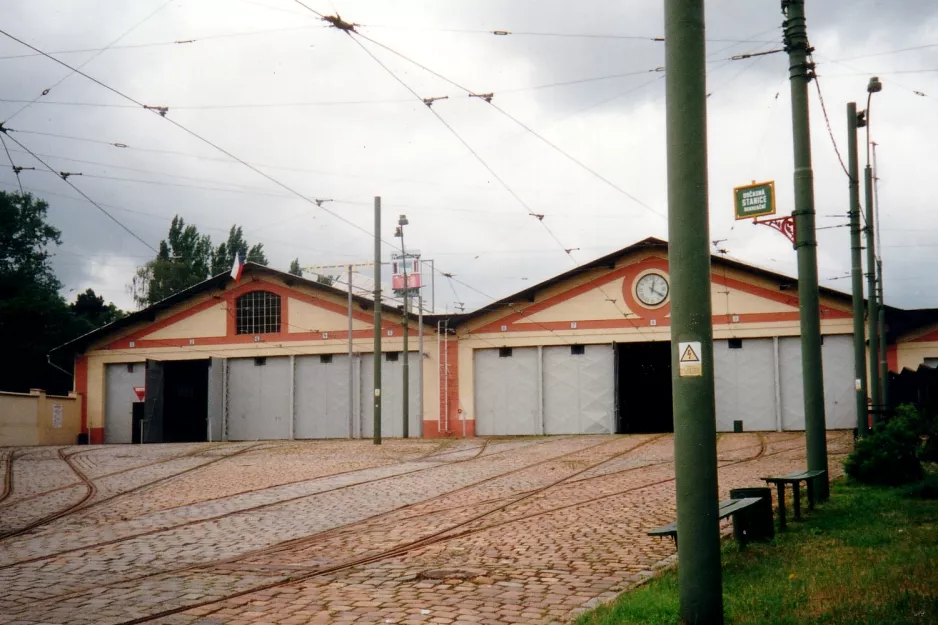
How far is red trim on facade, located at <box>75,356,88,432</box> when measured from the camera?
43375 mm

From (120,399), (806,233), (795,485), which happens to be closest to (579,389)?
(120,399)

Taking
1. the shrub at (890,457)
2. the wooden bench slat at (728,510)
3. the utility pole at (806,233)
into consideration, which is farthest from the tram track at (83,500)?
the shrub at (890,457)

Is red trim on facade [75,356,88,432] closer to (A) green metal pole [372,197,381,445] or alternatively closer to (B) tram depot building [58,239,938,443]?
(B) tram depot building [58,239,938,443]

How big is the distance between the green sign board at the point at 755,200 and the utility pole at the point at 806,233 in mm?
315

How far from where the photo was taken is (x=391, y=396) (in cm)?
4062

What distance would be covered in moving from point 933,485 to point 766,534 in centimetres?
402

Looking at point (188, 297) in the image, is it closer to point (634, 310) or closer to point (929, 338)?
point (634, 310)

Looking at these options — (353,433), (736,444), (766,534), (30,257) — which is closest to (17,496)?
(766,534)

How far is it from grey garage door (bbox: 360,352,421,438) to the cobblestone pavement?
1767 cm

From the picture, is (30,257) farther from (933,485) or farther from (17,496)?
(933,485)

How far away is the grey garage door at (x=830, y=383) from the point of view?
3653cm

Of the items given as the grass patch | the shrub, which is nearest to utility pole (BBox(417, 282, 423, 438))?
the shrub

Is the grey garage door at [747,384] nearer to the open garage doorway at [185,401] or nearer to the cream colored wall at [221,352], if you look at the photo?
the cream colored wall at [221,352]

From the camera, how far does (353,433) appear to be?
4031 cm
